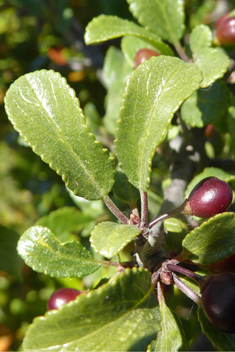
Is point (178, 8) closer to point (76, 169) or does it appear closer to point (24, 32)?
point (76, 169)

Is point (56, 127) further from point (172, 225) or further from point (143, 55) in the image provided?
point (143, 55)

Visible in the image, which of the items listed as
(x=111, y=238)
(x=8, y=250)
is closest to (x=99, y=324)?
(x=111, y=238)

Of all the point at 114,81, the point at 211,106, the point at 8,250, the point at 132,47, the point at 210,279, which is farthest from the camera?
the point at 114,81

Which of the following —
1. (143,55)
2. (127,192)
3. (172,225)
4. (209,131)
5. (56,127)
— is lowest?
(209,131)

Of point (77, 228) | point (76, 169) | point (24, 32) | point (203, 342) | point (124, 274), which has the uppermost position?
point (24, 32)

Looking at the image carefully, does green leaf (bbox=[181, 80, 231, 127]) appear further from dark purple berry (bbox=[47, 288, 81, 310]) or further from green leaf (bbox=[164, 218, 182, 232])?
dark purple berry (bbox=[47, 288, 81, 310])

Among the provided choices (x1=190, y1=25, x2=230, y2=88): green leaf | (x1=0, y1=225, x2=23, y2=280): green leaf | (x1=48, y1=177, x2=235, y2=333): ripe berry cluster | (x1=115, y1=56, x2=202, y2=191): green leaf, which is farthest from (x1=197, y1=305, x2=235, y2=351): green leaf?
(x1=0, y1=225, x2=23, y2=280): green leaf

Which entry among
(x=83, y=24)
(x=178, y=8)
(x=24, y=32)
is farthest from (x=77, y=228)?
(x=24, y=32)
